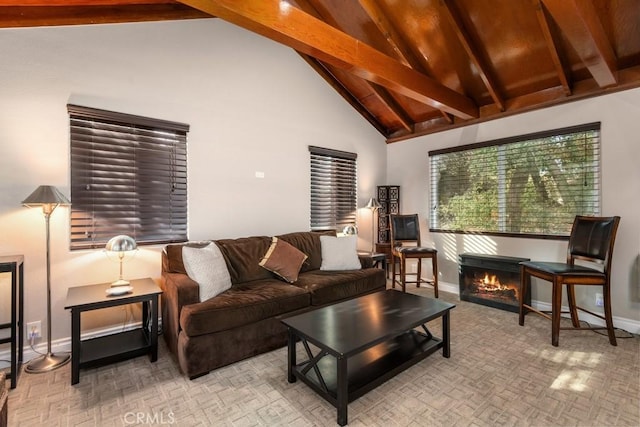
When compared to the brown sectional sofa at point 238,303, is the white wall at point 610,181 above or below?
above

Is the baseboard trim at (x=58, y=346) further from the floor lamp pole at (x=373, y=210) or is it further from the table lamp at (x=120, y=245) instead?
the floor lamp pole at (x=373, y=210)

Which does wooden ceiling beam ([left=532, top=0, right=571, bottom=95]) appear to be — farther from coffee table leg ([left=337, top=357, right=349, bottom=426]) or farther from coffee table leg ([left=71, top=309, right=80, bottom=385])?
coffee table leg ([left=71, top=309, right=80, bottom=385])

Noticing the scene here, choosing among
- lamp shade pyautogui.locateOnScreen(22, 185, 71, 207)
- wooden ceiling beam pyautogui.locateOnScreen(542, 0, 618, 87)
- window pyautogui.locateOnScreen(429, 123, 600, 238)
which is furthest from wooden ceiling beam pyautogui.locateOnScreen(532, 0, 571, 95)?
lamp shade pyautogui.locateOnScreen(22, 185, 71, 207)

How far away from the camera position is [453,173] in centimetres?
430

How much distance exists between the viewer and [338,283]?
3.04 metres

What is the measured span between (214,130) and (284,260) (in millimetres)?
Answer: 1612

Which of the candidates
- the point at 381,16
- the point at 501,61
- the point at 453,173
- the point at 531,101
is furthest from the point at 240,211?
the point at 531,101

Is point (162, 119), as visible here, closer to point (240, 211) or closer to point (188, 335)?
point (240, 211)

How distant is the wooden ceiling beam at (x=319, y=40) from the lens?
1.96 metres

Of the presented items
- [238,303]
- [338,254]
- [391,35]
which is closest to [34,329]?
[238,303]

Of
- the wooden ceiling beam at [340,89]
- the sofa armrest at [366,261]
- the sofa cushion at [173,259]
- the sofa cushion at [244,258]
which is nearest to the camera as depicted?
the sofa cushion at [173,259]

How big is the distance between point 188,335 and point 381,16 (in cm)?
345

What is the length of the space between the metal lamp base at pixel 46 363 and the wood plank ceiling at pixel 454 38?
2.58 metres

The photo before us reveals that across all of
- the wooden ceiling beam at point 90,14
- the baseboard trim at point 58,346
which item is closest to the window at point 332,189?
the wooden ceiling beam at point 90,14
